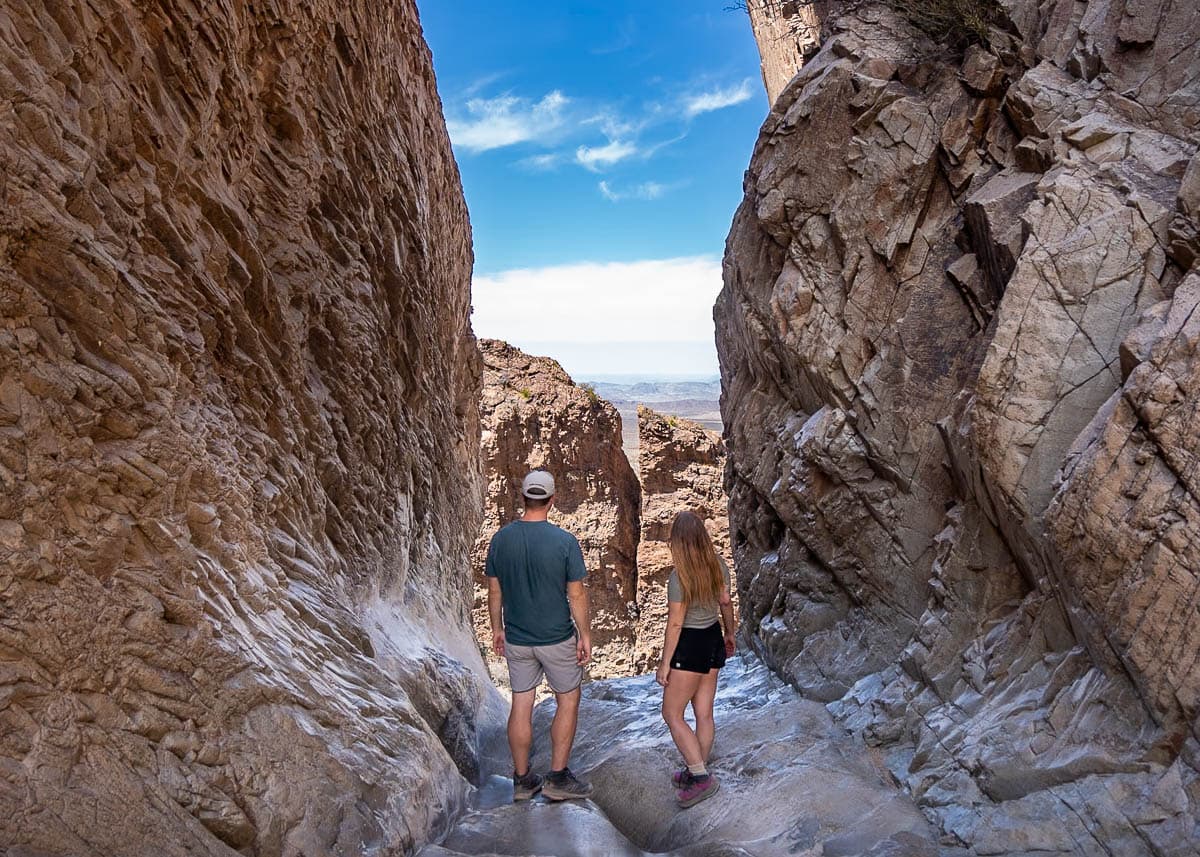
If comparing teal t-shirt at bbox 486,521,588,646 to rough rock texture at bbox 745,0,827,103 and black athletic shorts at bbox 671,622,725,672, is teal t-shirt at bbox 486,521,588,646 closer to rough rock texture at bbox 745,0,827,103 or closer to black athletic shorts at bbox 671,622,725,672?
black athletic shorts at bbox 671,622,725,672

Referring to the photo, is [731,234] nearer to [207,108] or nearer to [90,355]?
[207,108]

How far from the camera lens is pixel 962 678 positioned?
20.0 ft

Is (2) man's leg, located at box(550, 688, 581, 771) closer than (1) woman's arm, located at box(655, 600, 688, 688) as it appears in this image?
No

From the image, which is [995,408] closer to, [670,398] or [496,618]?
[496,618]

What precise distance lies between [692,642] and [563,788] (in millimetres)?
1250

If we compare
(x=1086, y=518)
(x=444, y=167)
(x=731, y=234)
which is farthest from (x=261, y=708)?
(x=444, y=167)

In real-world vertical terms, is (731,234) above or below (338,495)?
above

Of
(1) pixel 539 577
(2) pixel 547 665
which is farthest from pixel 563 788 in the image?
(1) pixel 539 577

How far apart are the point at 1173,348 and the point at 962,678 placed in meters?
2.73

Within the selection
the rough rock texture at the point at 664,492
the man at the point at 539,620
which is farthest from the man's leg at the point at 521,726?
the rough rock texture at the point at 664,492

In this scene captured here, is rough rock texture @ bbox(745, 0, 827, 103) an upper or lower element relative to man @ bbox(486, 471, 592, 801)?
upper

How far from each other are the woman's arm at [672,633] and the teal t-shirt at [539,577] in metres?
0.62

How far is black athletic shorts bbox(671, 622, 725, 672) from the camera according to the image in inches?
223

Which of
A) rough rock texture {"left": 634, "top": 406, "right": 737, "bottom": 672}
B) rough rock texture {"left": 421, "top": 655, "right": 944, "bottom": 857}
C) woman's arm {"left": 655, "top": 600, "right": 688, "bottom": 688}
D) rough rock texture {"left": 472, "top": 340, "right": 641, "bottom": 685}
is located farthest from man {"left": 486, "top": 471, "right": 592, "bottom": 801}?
rough rock texture {"left": 634, "top": 406, "right": 737, "bottom": 672}
